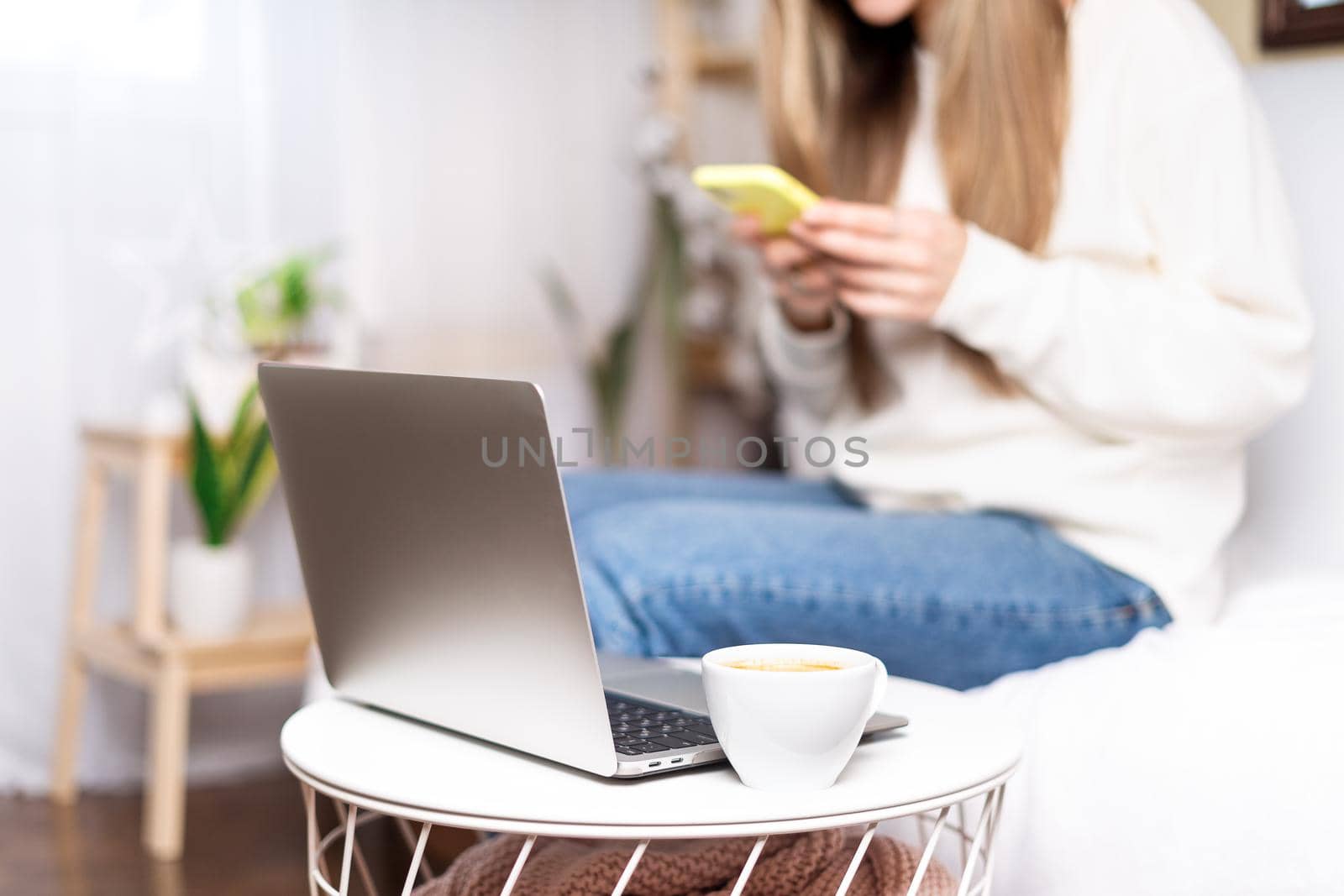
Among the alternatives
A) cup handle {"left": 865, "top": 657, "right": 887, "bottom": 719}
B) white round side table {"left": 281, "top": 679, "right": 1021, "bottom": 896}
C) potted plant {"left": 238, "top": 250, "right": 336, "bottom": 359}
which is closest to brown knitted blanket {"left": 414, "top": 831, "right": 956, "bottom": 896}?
white round side table {"left": 281, "top": 679, "right": 1021, "bottom": 896}

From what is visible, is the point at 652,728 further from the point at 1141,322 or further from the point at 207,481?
the point at 207,481

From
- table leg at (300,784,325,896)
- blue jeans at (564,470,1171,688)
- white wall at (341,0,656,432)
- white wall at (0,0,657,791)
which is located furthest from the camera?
white wall at (341,0,656,432)

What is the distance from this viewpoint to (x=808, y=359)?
140cm

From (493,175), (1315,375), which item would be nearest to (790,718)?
(1315,375)

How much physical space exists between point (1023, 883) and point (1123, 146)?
0.64 meters

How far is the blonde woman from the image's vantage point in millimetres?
1014

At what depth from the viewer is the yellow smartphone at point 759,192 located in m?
1.07

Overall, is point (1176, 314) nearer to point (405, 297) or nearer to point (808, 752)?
point (808, 752)

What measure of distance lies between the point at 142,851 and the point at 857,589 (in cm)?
108

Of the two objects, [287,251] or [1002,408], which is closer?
[1002,408]

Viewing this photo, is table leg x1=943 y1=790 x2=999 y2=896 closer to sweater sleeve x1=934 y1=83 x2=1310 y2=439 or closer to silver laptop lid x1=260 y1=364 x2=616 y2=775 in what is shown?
silver laptop lid x1=260 y1=364 x2=616 y2=775

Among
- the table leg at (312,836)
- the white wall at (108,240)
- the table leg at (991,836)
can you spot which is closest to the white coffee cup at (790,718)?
the table leg at (991,836)

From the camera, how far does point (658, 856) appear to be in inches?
28.8

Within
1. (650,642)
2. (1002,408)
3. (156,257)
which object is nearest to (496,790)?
(650,642)
